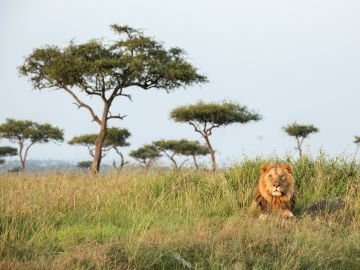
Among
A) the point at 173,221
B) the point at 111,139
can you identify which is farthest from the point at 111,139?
the point at 173,221

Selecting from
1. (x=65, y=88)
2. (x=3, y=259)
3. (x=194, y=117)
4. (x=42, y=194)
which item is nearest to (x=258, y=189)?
(x=42, y=194)

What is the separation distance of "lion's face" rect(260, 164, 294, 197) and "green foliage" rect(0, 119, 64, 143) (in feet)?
122

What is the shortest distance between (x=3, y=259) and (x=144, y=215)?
358cm

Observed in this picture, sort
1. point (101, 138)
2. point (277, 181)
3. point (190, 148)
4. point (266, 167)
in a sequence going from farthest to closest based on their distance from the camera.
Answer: point (190, 148)
point (101, 138)
point (266, 167)
point (277, 181)

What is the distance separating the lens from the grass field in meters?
6.23

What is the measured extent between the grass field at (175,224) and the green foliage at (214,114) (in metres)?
25.8

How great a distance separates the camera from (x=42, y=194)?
9805 mm

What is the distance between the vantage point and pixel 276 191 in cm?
893

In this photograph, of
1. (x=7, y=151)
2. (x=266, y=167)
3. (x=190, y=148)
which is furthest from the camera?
(x=7, y=151)

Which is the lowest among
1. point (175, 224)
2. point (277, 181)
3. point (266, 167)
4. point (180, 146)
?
point (175, 224)

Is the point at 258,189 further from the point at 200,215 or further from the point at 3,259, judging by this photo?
the point at 3,259

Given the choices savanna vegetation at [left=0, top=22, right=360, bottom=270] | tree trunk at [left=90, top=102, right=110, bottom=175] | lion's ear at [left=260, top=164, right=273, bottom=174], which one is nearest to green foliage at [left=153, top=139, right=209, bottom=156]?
tree trunk at [left=90, top=102, right=110, bottom=175]

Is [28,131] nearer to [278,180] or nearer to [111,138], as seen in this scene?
[111,138]

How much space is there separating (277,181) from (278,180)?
0.09 ft
